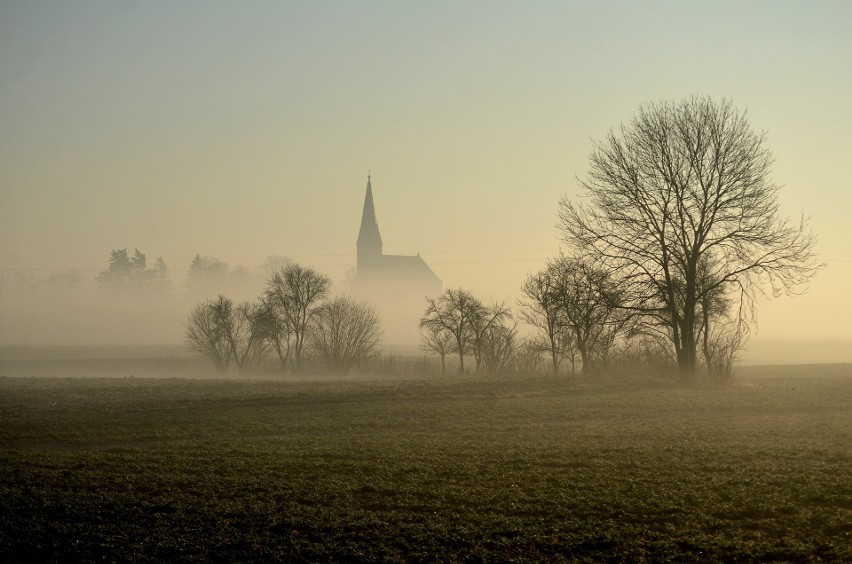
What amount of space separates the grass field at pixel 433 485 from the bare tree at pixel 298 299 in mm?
43205

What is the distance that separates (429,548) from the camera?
8.92m

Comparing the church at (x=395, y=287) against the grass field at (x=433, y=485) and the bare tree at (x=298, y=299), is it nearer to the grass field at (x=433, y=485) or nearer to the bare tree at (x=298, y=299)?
the bare tree at (x=298, y=299)

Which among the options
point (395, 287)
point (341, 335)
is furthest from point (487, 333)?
point (395, 287)

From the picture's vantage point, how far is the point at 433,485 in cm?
1180

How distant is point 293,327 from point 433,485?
55199 mm

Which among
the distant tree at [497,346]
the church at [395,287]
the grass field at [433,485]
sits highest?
the church at [395,287]

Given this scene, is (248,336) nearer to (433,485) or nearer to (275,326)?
(275,326)

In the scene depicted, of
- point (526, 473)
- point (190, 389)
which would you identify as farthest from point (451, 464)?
point (190, 389)

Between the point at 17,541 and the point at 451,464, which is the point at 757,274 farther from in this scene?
the point at 17,541

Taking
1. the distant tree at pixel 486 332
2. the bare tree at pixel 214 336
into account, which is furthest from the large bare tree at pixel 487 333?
the bare tree at pixel 214 336

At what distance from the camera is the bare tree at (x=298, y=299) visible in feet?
214

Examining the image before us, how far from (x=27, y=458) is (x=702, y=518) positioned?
13020mm

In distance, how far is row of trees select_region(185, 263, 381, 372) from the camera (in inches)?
2515

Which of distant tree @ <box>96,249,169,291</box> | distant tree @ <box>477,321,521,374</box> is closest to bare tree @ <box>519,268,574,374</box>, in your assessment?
distant tree @ <box>477,321,521,374</box>
